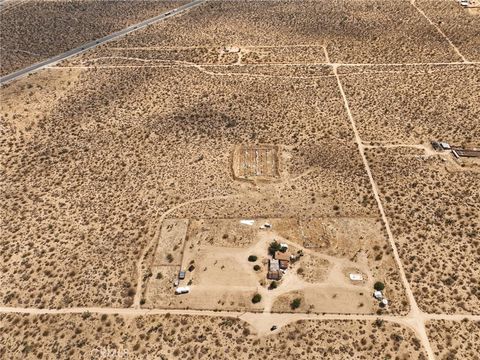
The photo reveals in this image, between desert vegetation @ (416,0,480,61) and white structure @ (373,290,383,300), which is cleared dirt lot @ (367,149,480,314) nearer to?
white structure @ (373,290,383,300)

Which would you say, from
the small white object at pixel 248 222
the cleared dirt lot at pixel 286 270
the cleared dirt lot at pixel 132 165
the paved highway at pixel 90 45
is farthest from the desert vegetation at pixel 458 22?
the small white object at pixel 248 222

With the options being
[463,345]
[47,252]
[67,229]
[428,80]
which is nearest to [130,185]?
[67,229]

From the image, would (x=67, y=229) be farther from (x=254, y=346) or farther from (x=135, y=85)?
(x=135, y=85)

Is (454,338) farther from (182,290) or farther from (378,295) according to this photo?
(182,290)

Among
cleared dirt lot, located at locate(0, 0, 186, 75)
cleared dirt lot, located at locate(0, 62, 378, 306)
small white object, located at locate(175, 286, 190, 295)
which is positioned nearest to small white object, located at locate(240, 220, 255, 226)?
cleared dirt lot, located at locate(0, 62, 378, 306)

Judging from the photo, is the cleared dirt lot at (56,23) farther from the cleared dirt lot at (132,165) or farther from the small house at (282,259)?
the small house at (282,259)

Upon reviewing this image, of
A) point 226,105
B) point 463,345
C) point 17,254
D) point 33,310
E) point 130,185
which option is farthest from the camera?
point 226,105
